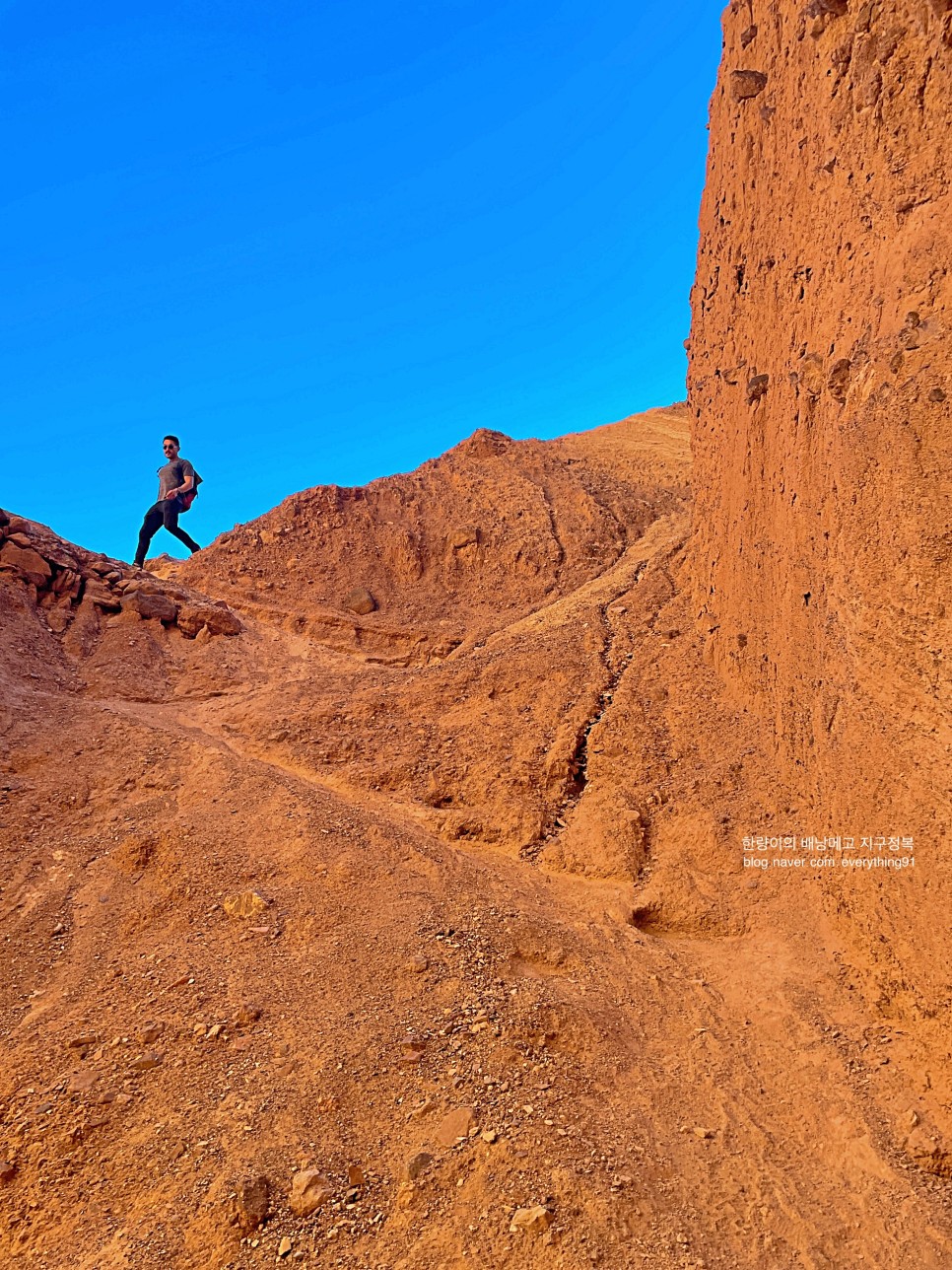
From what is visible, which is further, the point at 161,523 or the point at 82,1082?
the point at 161,523

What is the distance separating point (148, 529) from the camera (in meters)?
11.9

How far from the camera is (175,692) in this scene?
8.92m

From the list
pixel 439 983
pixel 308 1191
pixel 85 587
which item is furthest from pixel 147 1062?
pixel 85 587

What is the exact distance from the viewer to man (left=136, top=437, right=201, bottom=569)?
38.7 ft

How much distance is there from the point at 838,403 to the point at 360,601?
782cm

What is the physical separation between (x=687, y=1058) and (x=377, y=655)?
24.1ft

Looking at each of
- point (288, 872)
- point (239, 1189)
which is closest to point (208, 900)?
point (288, 872)

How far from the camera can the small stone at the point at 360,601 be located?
467 inches

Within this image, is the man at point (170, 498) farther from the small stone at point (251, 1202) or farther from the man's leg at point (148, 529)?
the small stone at point (251, 1202)

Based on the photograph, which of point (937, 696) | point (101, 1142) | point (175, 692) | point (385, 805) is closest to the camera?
point (101, 1142)

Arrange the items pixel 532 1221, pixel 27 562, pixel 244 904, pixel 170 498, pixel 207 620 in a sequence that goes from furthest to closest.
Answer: pixel 170 498, pixel 207 620, pixel 27 562, pixel 244 904, pixel 532 1221

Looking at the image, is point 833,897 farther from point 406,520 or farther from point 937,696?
point 406,520

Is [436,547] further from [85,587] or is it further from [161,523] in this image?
[85,587]

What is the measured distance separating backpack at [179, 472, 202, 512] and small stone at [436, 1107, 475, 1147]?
32.8ft
